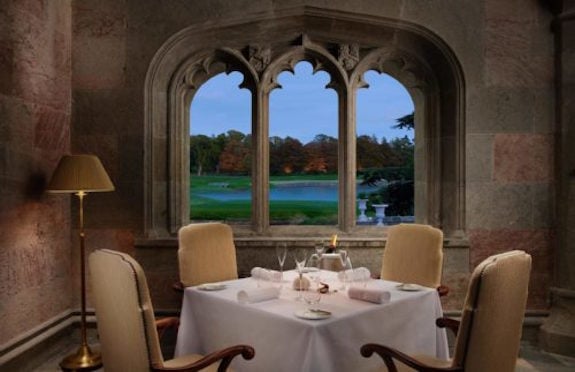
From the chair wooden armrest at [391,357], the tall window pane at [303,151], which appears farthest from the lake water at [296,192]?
the chair wooden armrest at [391,357]

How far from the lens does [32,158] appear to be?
3305 mm

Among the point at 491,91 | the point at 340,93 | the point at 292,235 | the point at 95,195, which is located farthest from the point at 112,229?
the point at 491,91

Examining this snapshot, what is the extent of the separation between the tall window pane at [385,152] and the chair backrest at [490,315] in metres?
2.43

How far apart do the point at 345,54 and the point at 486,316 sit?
2.86 metres

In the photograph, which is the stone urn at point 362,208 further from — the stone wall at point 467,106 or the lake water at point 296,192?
the stone wall at point 467,106

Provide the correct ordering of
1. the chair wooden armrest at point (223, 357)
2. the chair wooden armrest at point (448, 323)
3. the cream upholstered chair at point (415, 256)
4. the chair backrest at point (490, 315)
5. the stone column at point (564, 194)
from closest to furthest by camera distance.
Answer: the chair backrest at point (490, 315) < the chair wooden armrest at point (223, 357) < the chair wooden armrest at point (448, 323) < the cream upholstered chair at point (415, 256) < the stone column at point (564, 194)

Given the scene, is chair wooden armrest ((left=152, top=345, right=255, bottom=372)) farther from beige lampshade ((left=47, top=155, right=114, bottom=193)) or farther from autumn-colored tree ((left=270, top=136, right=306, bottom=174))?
autumn-colored tree ((left=270, top=136, right=306, bottom=174))

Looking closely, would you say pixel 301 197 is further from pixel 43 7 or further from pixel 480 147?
pixel 43 7

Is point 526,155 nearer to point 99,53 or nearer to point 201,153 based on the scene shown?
point 201,153

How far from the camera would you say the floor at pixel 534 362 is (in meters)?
3.29

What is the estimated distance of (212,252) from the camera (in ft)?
10.9

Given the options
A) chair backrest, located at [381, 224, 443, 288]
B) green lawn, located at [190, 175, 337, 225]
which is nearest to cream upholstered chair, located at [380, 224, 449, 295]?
chair backrest, located at [381, 224, 443, 288]

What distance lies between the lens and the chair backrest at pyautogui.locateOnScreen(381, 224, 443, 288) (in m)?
3.19

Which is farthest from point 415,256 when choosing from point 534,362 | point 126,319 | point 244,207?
point 126,319
